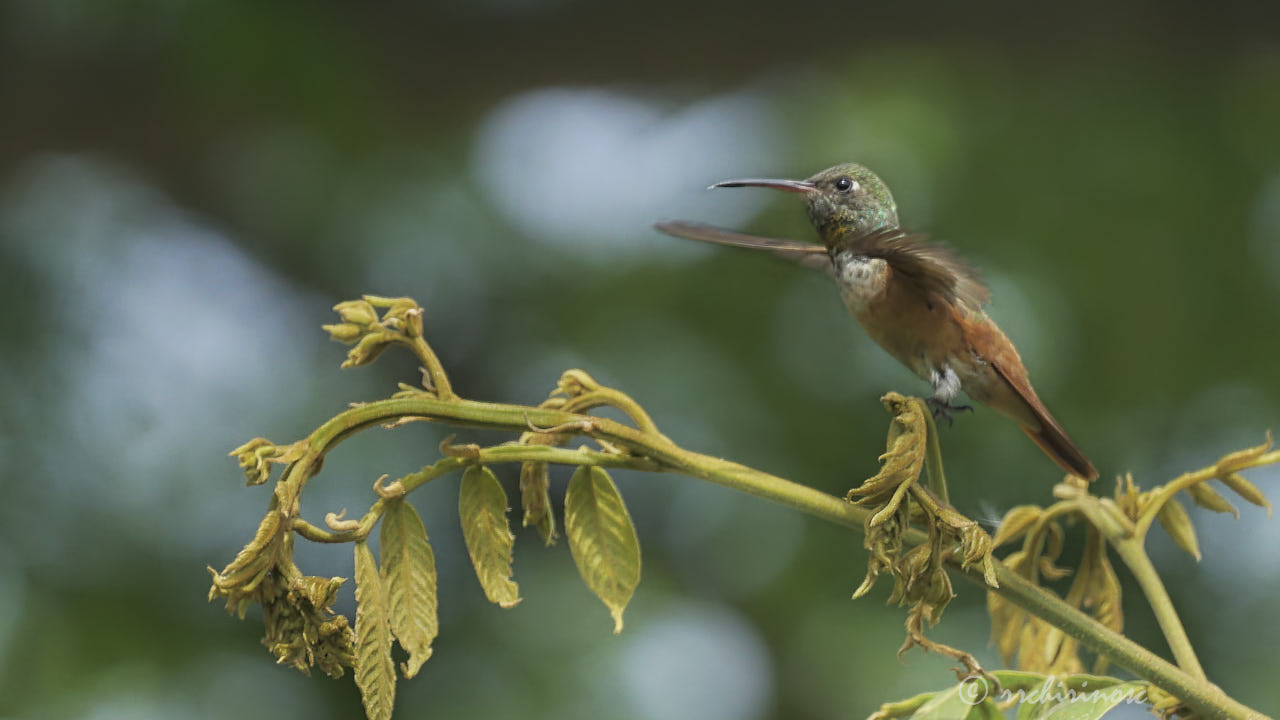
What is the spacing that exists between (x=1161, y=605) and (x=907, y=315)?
0.49 ft

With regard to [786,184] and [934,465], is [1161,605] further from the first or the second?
[786,184]

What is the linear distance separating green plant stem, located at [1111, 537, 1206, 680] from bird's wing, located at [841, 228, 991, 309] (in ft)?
0.37

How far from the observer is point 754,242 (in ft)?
1.55

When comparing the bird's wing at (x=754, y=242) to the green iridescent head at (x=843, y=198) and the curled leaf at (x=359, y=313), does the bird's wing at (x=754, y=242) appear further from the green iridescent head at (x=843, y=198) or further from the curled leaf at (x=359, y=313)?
the curled leaf at (x=359, y=313)

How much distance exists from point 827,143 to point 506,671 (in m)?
0.65

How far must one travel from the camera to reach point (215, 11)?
1.25 metres

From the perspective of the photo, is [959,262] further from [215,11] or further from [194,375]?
[215,11]

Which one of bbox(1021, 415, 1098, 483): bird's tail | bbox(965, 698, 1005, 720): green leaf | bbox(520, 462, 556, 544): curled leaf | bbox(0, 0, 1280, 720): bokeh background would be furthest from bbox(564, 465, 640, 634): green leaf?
bbox(0, 0, 1280, 720): bokeh background

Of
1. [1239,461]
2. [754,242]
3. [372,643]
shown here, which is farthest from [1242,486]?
[372,643]

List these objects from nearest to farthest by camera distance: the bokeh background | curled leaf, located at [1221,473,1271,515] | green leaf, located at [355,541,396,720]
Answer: green leaf, located at [355,541,396,720] → curled leaf, located at [1221,473,1271,515] → the bokeh background

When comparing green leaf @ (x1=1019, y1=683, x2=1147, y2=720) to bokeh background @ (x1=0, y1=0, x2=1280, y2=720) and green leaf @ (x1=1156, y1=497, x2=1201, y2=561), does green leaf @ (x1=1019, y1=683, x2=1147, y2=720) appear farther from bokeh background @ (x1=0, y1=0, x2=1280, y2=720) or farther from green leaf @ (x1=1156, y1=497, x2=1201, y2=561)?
bokeh background @ (x1=0, y1=0, x2=1280, y2=720)

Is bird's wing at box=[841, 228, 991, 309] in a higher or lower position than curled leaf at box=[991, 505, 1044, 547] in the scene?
higher

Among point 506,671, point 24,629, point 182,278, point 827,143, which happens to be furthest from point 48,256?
point 827,143

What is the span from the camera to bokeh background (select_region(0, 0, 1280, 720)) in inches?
40.6
